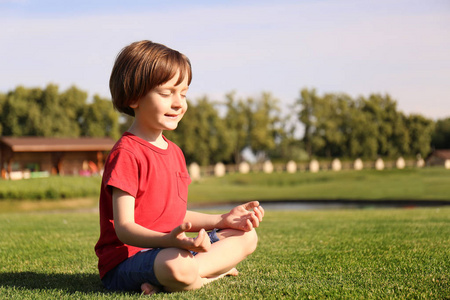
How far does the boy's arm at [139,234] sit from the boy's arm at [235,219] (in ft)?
1.70

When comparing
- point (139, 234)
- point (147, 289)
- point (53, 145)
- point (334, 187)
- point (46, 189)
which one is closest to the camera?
point (139, 234)

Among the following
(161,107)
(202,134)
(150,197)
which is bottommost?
(150,197)

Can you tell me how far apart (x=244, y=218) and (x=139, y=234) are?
0.74m

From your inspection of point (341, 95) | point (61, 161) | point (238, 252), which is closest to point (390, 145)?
point (341, 95)

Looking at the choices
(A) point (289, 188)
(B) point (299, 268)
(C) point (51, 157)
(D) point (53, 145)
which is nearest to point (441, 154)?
(A) point (289, 188)

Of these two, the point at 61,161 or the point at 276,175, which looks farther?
the point at 276,175

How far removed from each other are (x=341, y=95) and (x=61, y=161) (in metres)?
41.5

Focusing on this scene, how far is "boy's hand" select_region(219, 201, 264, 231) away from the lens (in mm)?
3135

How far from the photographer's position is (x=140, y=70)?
292 centimetres

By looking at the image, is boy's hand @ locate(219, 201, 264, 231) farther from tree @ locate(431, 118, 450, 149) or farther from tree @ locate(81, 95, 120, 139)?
tree @ locate(431, 118, 450, 149)

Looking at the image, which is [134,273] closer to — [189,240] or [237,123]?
[189,240]

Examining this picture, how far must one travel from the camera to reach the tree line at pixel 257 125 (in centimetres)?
5278

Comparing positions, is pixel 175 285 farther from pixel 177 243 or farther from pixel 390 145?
pixel 390 145

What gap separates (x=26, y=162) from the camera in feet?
119
